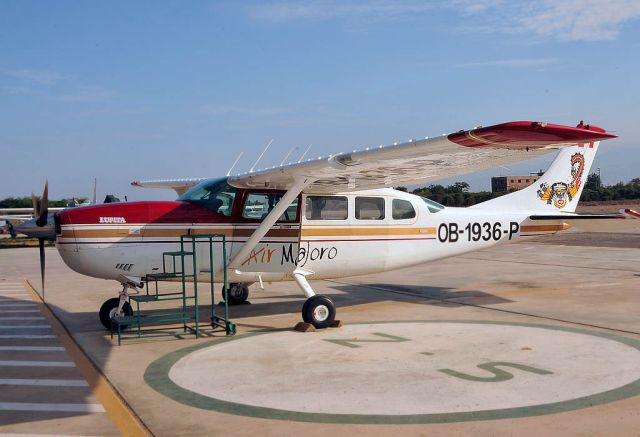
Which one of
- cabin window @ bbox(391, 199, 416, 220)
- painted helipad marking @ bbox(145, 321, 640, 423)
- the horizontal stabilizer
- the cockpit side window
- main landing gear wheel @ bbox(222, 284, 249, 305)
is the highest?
the cockpit side window

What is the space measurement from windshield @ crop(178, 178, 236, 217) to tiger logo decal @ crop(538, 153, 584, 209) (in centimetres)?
685

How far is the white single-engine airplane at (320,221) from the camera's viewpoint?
842 centimetres

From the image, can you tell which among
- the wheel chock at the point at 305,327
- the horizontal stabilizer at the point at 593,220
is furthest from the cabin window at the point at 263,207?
the horizontal stabilizer at the point at 593,220

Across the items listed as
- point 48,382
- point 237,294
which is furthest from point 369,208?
point 48,382

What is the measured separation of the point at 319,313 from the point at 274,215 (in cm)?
168

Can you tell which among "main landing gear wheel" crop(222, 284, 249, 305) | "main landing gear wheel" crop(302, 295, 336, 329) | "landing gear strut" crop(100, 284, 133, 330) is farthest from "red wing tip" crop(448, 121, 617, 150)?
"main landing gear wheel" crop(222, 284, 249, 305)

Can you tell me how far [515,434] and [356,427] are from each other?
1269mm

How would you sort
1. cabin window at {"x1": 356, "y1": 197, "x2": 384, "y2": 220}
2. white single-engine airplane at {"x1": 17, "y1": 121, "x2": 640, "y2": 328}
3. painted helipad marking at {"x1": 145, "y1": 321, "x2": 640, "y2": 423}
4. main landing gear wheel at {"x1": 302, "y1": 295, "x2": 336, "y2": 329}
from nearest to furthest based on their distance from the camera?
painted helipad marking at {"x1": 145, "y1": 321, "x2": 640, "y2": 423} < white single-engine airplane at {"x1": 17, "y1": 121, "x2": 640, "y2": 328} < main landing gear wheel at {"x1": 302, "y1": 295, "x2": 336, "y2": 329} < cabin window at {"x1": 356, "y1": 197, "x2": 384, "y2": 220}

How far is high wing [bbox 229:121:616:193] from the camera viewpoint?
6586 mm

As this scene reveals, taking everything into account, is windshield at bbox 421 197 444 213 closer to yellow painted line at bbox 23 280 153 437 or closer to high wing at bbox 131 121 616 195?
high wing at bbox 131 121 616 195

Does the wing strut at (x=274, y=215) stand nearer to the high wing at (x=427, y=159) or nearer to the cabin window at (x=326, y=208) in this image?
the high wing at (x=427, y=159)

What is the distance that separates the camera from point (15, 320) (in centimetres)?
1151

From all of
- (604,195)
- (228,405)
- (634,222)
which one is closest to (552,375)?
(228,405)

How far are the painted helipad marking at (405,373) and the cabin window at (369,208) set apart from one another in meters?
2.28
